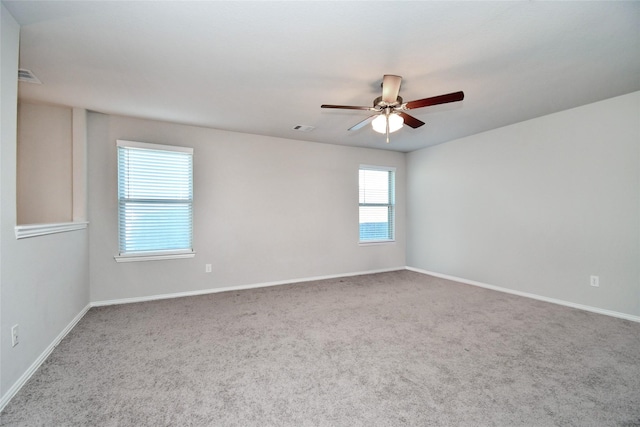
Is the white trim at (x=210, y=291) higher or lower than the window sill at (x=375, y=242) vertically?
lower

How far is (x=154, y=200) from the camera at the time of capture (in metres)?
3.77

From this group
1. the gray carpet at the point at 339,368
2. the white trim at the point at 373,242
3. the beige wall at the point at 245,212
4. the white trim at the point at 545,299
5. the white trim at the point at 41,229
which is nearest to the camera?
the gray carpet at the point at 339,368

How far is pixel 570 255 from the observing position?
350cm

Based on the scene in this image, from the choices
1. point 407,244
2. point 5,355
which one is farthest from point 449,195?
point 5,355

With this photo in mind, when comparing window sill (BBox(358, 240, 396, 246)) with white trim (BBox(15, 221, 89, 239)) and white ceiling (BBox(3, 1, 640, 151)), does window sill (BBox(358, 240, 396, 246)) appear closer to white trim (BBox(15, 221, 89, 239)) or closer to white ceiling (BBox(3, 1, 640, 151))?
white ceiling (BBox(3, 1, 640, 151))

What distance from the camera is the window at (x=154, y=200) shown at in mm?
3664

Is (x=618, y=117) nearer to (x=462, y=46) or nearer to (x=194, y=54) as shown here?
(x=462, y=46)

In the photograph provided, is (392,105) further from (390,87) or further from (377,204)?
(377,204)

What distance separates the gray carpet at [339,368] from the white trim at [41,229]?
39.8 inches

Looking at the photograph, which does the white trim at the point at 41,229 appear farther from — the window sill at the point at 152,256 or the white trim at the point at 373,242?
the white trim at the point at 373,242

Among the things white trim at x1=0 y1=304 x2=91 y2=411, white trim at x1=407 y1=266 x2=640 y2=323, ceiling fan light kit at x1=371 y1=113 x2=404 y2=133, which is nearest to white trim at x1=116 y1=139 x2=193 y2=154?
white trim at x1=0 y1=304 x2=91 y2=411

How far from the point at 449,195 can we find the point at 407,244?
4.53 ft

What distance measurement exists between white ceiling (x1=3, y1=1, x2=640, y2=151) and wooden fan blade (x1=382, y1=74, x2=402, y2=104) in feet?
0.53

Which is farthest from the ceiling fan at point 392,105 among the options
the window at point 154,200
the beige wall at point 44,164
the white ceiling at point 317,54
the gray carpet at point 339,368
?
the beige wall at point 44,164
